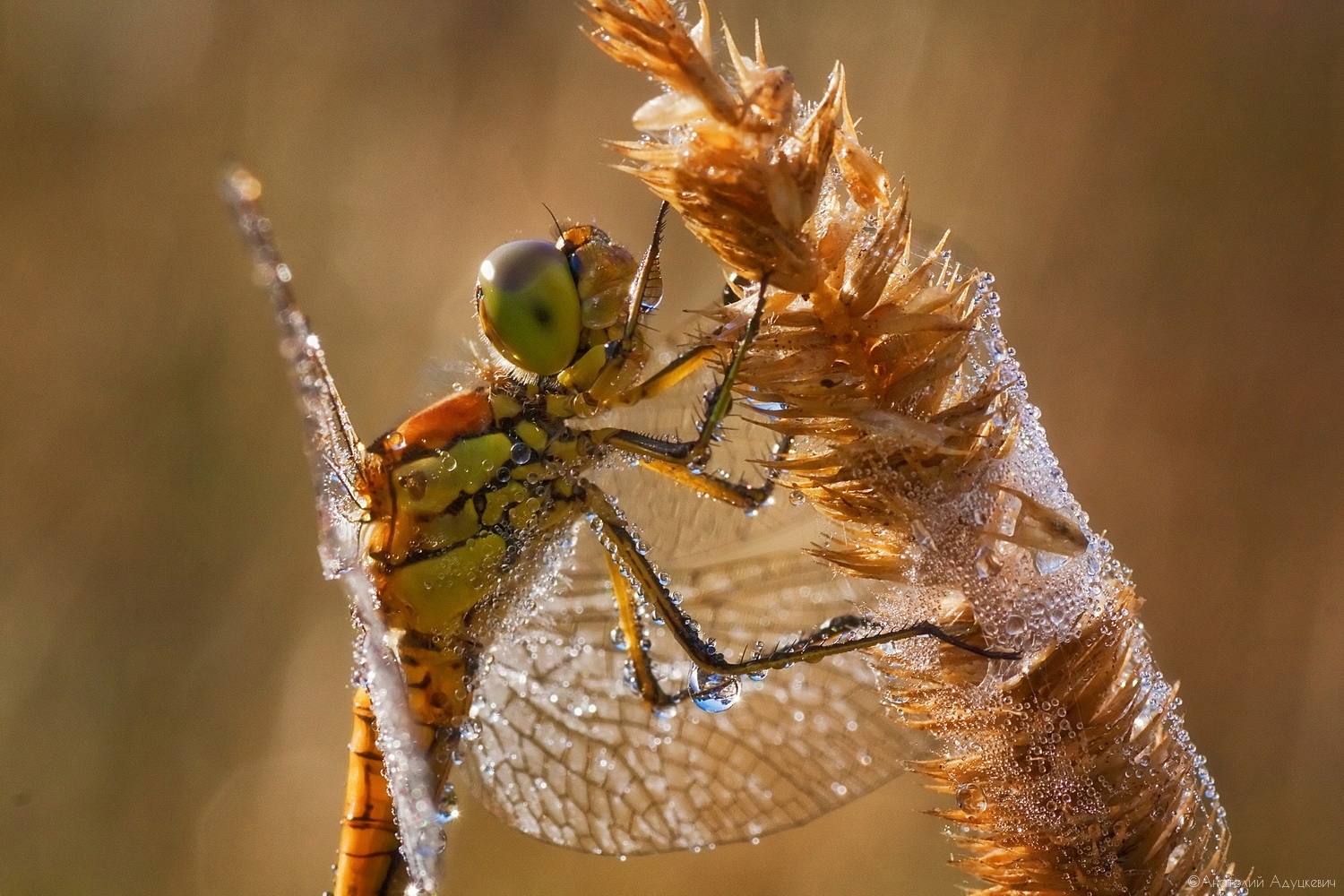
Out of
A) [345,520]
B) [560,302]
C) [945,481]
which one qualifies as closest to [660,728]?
[345,520]

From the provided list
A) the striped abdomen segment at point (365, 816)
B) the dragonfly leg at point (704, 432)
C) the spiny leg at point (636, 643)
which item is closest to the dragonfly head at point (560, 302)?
the dragonfly leg at point (704, 432)

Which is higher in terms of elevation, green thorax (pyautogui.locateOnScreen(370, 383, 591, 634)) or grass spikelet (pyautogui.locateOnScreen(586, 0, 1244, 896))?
green thorax (pyautogui.locateOnScreen(370, 383, 591, 634))

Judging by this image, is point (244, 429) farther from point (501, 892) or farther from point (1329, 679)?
point (1329, 679)

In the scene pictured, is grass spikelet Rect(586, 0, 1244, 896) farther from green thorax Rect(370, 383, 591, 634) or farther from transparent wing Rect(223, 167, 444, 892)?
green thorax Rect(370, 383, 591, 634)

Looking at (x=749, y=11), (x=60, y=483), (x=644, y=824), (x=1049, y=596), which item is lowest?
(x=1049, y=596)

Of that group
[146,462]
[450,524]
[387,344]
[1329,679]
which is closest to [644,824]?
[450,524]

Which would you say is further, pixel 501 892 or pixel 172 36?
pixel 172 36

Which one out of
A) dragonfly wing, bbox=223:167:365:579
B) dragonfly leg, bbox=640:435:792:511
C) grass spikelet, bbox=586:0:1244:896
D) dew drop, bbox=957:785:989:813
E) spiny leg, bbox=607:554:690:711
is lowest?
dew drop, bbox=957:785:989:813

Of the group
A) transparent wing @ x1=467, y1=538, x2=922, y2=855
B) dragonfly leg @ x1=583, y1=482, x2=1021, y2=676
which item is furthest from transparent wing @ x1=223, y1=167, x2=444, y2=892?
dragonfly leg @ x1=583, y1=482, x2=1021, y2=676
